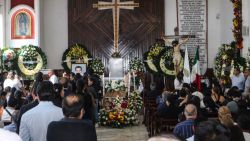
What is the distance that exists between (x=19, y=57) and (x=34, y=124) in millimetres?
15099

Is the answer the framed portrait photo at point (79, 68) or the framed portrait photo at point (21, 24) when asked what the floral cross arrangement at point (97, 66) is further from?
the framed portrait photo at point (21, 24)

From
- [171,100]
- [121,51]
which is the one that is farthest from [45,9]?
[171,100]

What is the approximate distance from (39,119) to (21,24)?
16.2 meters

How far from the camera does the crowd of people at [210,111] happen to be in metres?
2.61

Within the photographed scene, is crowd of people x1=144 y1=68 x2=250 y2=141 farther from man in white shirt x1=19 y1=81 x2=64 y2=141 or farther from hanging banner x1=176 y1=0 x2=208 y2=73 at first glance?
hanging banner x1=176 y1=0 x2=208 y2=73

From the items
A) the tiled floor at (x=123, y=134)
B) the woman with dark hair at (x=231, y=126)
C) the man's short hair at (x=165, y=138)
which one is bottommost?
the tiled floor at (x=123, y=134)

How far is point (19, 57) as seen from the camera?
19469 millimetres

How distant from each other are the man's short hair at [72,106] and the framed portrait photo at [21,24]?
16643 millimetres

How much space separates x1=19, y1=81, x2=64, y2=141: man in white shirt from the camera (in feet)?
15.8

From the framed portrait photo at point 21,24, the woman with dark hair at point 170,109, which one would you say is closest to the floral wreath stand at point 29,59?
the framed portrait photo at point 21,24

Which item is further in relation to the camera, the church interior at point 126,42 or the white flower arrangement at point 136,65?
the white flower arrangement at point 136,65

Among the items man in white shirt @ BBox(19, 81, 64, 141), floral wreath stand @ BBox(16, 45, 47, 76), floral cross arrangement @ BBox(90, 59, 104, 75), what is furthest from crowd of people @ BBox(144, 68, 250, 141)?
floral wreath stand @ BBox(16, 45, 47, 76)

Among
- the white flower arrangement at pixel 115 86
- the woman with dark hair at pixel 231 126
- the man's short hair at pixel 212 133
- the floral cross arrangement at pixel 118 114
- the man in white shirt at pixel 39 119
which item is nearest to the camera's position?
the man's short hair at pixel 212 133

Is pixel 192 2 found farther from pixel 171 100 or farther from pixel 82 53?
pixel 171 100
